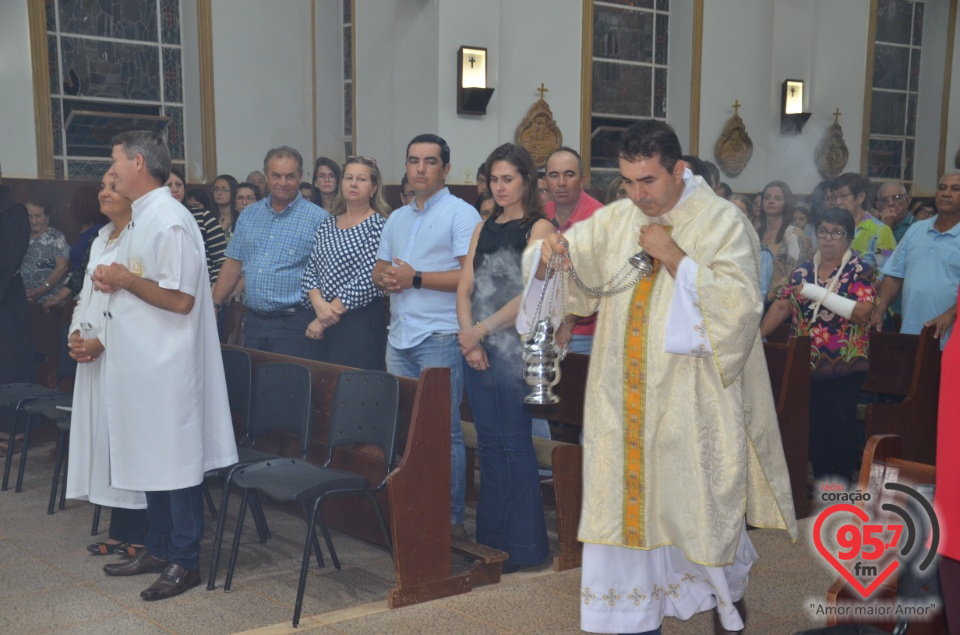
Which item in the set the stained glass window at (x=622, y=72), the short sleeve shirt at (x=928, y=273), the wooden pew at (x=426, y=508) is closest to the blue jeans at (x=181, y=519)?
the wooden pew at (x=426, y=508)

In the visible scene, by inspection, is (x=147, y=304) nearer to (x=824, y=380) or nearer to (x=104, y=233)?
(x=104, y=233)

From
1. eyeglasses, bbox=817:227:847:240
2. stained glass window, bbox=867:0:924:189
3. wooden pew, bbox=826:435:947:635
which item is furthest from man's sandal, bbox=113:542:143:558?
stained glass window, bbox=867:0:924:189

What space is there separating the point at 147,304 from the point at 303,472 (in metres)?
0.88

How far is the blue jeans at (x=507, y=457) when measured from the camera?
163 inches

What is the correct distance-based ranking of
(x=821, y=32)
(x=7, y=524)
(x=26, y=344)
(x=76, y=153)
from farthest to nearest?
(x=821, y=32) → (x=76, y=153) → (x=26, y=344) → (x=7, y=524)

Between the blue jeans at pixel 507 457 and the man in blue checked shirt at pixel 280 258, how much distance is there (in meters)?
1.46

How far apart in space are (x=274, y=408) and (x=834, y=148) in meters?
10.1

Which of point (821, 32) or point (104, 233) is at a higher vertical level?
point (821, 32)

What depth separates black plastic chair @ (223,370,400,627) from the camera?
3.80m

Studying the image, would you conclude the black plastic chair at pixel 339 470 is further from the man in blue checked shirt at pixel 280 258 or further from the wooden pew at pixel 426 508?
the man in blue checked shirt at pixel 280 258

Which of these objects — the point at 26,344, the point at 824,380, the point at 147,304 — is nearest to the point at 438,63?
the point at 26,344

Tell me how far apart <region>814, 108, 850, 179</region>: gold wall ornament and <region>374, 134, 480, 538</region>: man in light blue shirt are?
9.40 m

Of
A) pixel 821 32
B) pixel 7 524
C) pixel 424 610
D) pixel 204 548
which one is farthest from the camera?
pixel 821 32

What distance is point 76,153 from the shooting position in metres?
9.86
